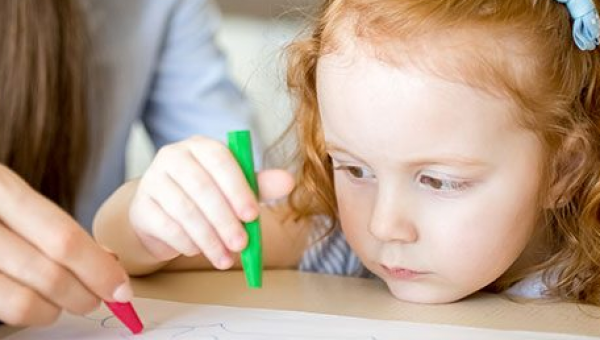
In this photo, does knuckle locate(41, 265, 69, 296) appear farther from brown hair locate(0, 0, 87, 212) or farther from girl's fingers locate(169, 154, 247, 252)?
brown hair locate(0, 0, 87, 212)

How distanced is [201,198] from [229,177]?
0.08 ft

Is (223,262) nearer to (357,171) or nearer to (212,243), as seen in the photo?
(212,243)

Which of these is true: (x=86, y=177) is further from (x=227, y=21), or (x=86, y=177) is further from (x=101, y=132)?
(x=227, y=21)

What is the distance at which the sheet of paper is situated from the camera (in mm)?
589

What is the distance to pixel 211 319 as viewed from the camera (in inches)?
24.7

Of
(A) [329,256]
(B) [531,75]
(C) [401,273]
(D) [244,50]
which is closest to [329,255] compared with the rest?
(A) [329,256]

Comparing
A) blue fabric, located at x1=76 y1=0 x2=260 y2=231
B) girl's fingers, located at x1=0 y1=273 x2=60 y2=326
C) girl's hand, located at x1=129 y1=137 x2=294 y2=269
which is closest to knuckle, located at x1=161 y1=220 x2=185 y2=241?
girl's hand, located at x1=129 y1=137 x2=294 y2=269

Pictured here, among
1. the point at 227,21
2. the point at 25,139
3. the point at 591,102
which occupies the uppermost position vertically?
the point at 591,102

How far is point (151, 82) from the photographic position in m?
1.08

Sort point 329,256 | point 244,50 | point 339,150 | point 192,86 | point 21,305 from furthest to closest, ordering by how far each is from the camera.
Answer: point 244,50
point 192,86
point 329,256
point 339,150
point 21,305

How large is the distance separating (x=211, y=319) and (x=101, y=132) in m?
0.45

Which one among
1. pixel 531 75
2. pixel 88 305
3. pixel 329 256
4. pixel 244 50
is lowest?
pixel 244 50

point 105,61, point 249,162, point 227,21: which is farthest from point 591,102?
point 227,21

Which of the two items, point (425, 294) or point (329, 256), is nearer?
point (425, 294)
